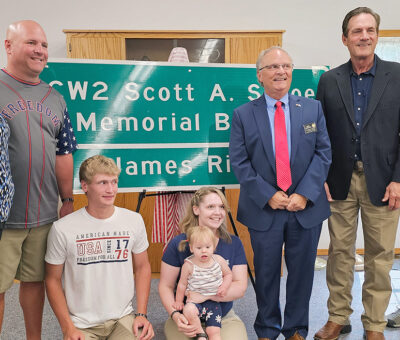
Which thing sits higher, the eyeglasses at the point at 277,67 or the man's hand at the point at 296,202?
the eyeglasses at the point at 277,67

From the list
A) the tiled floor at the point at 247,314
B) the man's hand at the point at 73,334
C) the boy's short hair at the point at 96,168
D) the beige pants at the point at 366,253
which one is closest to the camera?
the man's hand at the point at 73,334

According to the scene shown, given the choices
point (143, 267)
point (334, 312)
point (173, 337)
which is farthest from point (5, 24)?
point (334, 312)

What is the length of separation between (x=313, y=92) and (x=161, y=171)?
1.10m

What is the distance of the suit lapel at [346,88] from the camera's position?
84.2 inches

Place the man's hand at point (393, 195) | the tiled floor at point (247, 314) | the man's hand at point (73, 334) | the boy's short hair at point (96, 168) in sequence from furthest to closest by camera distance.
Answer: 1. the tiled floor at point (247, 314)
2. the man's hand at point (393, 195)
3. the boy's short hair at point (96, 168)
4. the man's hand at point (73, 334)

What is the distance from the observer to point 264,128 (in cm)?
203

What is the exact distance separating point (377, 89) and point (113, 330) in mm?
1780

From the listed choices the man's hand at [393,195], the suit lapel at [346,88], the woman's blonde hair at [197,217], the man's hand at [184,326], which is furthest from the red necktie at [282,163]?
the man's hand at [184,326]

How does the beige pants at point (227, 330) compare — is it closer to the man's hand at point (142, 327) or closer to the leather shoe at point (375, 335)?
the man's hand at point (142, 327)

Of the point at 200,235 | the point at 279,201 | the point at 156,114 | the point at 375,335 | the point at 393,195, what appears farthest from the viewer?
the point at 156,114

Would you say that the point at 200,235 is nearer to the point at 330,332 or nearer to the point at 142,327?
the point at 142,327

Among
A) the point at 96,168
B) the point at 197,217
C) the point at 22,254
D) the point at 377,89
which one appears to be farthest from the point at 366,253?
the point at 22,254

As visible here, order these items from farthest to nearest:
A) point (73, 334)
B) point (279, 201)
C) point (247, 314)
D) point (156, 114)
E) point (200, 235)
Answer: point (247, 314) → point (156, 114) → point (279, 201) → point (200, 235) → point (73, 334)

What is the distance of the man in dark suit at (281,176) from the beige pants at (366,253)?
0.82 feet
